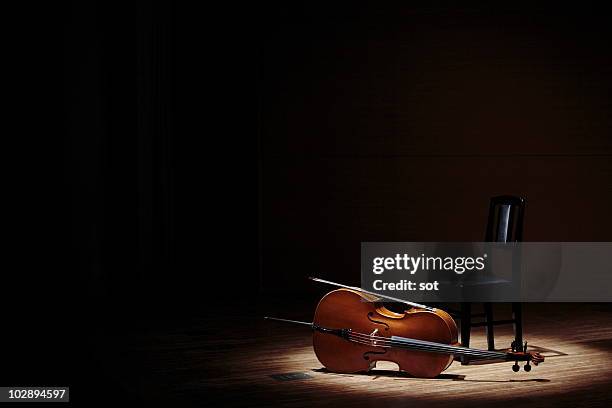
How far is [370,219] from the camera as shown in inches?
320

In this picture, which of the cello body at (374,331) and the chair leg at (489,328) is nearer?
the cello body at (374,331)

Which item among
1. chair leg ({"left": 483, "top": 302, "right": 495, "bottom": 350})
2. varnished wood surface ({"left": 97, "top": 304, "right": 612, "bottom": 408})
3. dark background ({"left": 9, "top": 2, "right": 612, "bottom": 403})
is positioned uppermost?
dark background ({"left": 9, "top": 2, "right": 612, "bottom": 403})

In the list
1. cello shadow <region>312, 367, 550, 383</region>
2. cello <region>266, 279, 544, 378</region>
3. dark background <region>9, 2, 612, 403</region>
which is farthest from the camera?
dark background <region>9, 2, 612, 403</region>

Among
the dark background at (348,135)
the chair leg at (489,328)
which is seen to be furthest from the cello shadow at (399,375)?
the dark background at (348,135)

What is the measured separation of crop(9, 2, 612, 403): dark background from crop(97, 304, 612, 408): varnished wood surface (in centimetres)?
155

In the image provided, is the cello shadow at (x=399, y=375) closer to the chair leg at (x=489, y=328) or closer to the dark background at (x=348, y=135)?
the chair leg at (x=489, y=328)

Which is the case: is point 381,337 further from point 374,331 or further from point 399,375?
point 399,375

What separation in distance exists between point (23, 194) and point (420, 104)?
3243mm

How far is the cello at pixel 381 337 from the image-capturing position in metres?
4.65

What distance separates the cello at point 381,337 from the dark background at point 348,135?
3.05 m

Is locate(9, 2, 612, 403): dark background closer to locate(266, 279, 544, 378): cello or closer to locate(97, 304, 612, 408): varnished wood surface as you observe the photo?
locate(97, 304, 612, 408): varnished wood surface

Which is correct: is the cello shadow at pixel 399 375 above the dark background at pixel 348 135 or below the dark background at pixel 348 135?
below

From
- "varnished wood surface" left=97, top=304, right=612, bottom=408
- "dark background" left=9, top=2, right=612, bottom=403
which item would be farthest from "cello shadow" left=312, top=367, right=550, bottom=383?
"dark background" left=9, top=2, right=612, bottom=403

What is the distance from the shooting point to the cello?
15.3 ft
